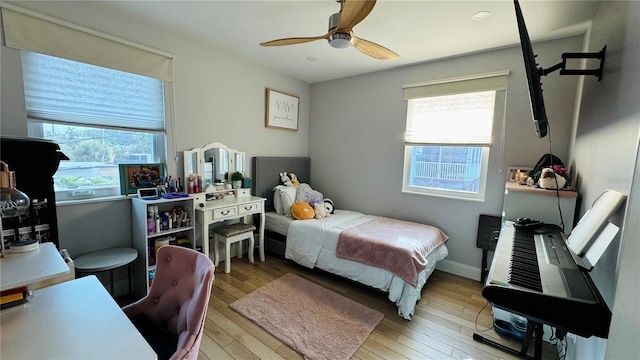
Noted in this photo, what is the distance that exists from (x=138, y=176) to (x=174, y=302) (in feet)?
5.40

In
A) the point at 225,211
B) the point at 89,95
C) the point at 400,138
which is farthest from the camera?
the point at 400,138

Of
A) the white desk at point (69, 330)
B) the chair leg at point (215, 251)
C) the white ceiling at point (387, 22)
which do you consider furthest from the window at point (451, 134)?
the white desk at point (69, 330)

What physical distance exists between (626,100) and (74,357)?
2312 millimetres

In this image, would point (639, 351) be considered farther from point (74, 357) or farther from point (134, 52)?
point (134, 52)

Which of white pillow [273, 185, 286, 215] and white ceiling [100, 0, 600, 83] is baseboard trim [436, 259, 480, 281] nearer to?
white pillow [273, 185, 286, 215]

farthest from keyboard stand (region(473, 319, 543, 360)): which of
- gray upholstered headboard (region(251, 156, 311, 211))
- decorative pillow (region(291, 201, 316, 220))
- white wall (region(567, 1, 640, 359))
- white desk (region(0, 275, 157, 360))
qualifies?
gray upholstered headboard (region(251, 156, 311, 211))

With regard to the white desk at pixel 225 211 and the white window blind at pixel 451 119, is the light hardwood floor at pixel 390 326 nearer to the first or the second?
the white desk at pixel 225 211

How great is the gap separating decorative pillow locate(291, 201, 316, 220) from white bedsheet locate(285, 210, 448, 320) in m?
Result: 0.09

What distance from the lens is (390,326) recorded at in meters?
2.05

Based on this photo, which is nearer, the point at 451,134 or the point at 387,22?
the point at 387,22

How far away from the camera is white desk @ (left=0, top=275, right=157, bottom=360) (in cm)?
75

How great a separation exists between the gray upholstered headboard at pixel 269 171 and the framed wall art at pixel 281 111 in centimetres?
49

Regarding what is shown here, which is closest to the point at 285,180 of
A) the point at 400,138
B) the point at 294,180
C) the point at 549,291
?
the point at 294,180

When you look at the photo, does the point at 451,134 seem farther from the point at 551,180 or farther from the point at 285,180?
the point at 285,180
